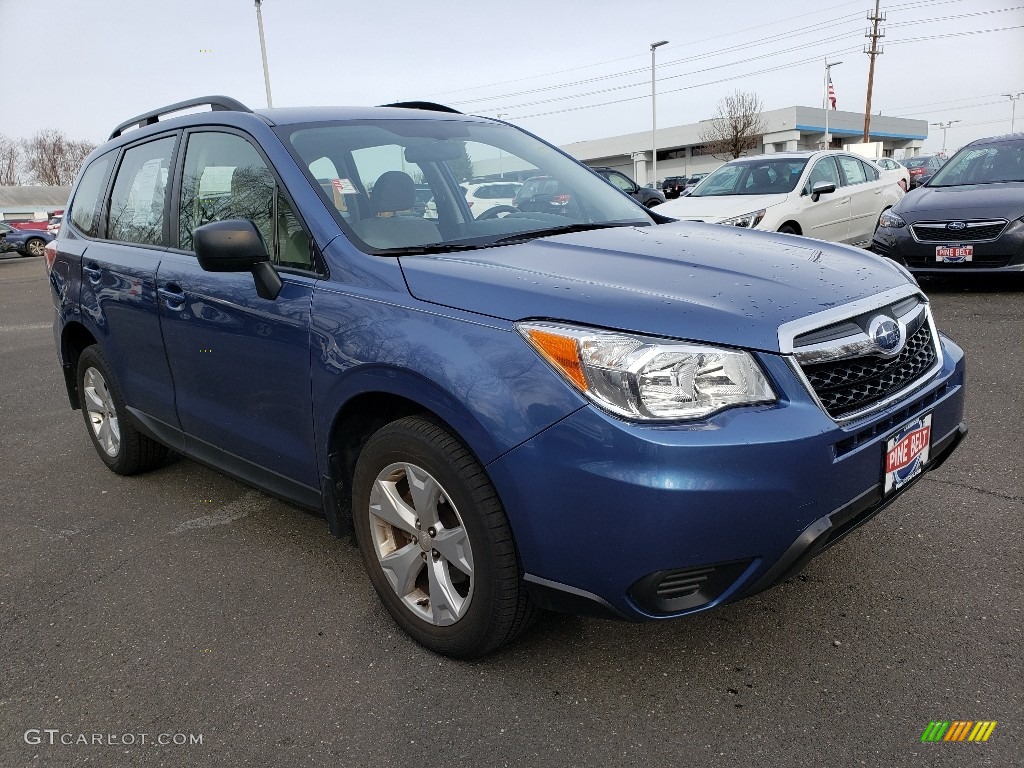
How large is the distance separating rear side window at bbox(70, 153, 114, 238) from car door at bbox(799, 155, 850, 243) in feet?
25.5

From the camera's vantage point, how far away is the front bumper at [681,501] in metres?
2.02

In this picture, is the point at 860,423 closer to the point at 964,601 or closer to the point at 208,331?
the point at 964,601

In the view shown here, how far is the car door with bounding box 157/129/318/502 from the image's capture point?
287 cm

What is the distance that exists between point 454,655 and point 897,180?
11779 millimetres

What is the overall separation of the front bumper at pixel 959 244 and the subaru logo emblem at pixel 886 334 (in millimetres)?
6343

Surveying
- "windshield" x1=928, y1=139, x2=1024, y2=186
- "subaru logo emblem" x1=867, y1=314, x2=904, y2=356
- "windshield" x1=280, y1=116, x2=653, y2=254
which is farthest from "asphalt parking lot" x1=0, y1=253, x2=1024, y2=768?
"windshield" x1=928, y1=139, x2=1024, y2=186

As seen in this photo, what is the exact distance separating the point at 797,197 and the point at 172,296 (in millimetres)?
8155

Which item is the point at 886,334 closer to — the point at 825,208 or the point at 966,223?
the point at 966,223

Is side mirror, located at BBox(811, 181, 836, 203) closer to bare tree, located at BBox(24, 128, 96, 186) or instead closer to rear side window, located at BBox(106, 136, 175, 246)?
rear side window, located at BBox(106, 136, 175, 246)

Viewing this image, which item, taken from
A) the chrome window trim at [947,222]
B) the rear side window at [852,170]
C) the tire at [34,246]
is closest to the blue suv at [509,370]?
the chrome window trim at [947,222]

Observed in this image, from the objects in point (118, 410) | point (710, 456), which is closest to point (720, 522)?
point (710, 456)

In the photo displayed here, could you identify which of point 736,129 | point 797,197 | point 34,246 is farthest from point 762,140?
point 797,197

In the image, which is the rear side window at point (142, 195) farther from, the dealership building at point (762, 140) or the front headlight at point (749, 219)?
the dealership building at point (762, 140)

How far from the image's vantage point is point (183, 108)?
150 inches
